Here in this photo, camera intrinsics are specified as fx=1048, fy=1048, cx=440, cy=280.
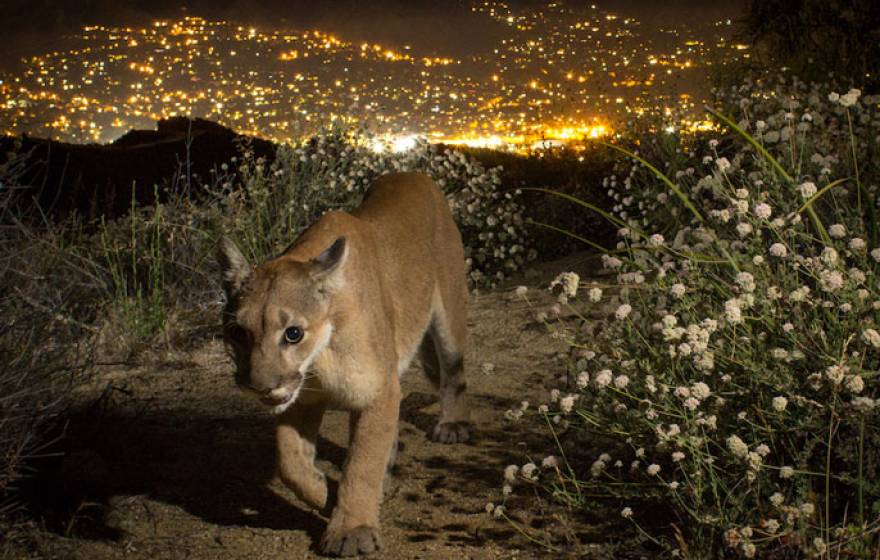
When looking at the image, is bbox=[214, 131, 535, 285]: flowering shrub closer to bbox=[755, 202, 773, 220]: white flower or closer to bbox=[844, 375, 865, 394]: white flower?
bbox=[755, 202, 773, 220]: white flower

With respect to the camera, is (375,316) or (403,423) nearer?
(375,316)

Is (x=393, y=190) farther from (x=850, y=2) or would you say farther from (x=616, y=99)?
(x=850, y=2)

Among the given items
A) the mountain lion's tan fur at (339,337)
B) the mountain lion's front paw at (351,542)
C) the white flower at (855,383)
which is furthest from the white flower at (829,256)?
the mountain lion's front paw at (351,542)

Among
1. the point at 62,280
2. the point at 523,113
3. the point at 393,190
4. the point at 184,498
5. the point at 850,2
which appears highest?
the point at 850,2

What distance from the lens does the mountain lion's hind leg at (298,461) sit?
4512mm

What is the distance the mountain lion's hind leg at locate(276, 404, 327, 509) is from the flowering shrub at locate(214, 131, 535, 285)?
14.5 ft

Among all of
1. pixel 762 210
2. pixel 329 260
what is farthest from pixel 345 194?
pixel 762 210

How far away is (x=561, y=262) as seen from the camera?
10594 millimetres

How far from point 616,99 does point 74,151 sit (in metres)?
5.98

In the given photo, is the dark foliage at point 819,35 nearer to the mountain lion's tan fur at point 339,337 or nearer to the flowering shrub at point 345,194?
the flowering shrub at point 345,194

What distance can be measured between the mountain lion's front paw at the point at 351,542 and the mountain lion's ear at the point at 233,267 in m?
1.11

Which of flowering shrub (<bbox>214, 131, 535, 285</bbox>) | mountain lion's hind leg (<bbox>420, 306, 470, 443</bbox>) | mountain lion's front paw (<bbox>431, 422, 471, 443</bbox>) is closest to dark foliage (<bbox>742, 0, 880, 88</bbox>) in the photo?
flowering shrub (<bbox>214, 131, 535, 285</bbox>)

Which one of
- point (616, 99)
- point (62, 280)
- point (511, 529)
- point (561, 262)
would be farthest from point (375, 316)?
point (616, 99)

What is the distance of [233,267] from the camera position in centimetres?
414
